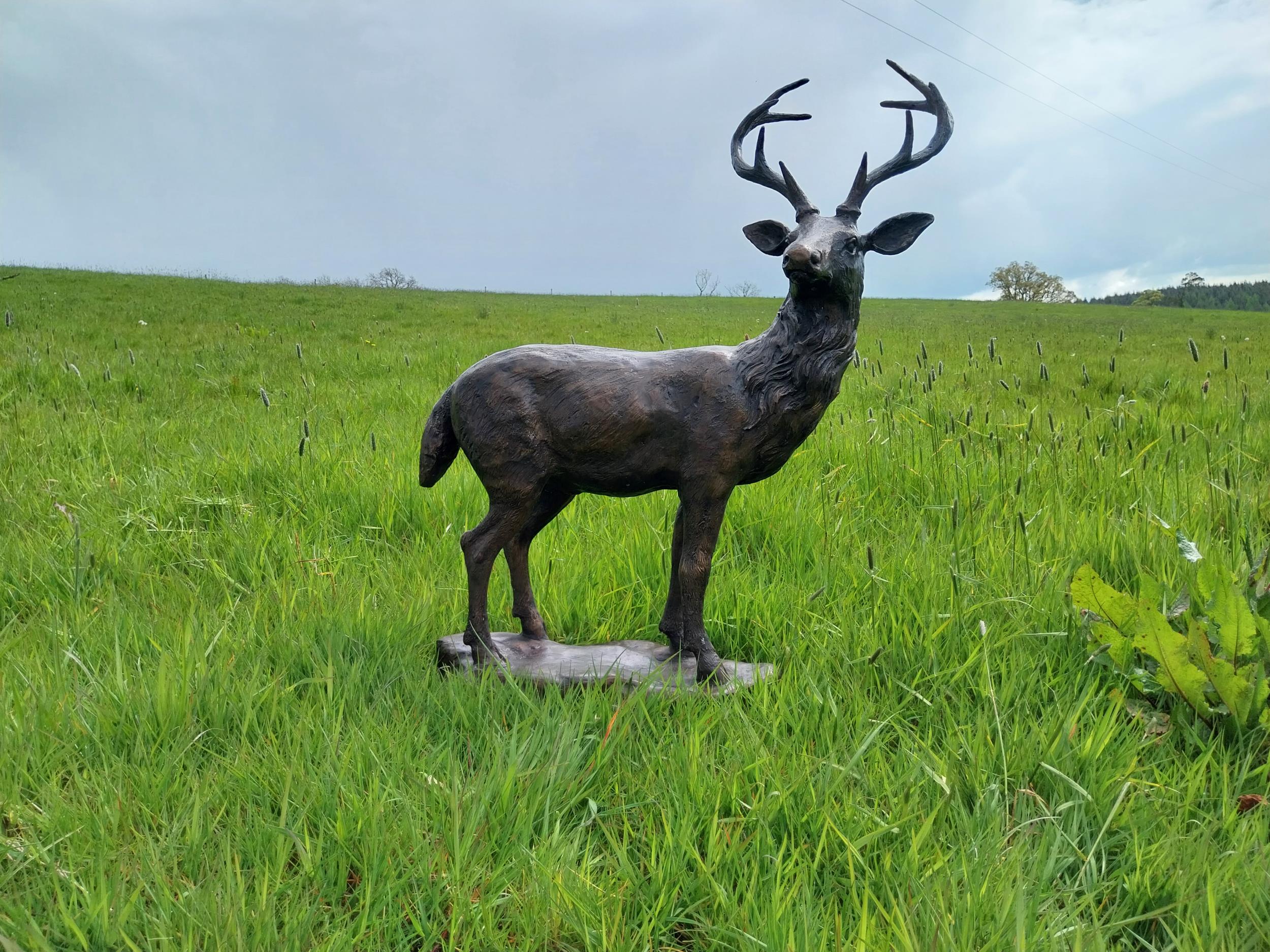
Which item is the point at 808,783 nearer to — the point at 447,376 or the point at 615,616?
the point at 615,616

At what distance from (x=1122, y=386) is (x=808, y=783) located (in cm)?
708

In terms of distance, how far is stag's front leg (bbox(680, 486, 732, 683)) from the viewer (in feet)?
8.82

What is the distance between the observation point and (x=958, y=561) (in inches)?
130

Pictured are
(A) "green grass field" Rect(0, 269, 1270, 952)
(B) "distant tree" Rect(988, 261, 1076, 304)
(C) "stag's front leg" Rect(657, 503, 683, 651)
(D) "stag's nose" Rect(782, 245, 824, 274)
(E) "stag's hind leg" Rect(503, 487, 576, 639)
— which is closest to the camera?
(A) "green grass field" Rect(0, 269, 1270, 952)

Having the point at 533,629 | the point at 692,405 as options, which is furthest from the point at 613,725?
the point at 692,405

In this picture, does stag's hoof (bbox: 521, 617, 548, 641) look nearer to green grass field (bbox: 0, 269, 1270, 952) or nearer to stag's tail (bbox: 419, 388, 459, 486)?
green grass field (bbox: 0, 269, 1270, 952)

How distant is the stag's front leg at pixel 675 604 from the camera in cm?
288

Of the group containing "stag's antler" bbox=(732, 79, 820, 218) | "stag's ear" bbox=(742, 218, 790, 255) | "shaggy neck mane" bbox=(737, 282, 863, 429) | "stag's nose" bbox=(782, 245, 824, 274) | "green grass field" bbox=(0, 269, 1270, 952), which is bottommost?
"green grass field" bbox=(0, 269, 1270, 952)

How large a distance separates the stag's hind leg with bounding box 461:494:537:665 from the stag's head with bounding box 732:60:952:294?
1188mm

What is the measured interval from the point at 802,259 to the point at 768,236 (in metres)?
0.37

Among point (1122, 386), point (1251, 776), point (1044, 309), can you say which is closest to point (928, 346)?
point (1122, 386)

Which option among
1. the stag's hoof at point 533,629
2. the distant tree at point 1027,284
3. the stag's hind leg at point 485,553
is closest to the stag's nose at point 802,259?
the stag's hind leg at point 485,553

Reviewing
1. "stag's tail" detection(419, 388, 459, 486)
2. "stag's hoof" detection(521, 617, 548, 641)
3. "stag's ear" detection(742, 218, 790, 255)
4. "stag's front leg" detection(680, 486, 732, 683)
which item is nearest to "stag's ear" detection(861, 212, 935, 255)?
"stag's ear" detection(742, 218, 790, 255)

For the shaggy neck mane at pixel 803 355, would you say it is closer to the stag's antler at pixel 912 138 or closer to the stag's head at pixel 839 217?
the stag's head at pixel 839 217
